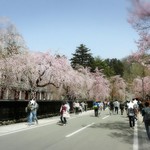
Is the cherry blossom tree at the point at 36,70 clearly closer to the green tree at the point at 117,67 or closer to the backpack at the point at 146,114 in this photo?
the backpack at the point at 146,114

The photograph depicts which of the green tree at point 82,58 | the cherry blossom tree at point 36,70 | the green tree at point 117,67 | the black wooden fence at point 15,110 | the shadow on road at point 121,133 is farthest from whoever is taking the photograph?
the green tree at point 117,67

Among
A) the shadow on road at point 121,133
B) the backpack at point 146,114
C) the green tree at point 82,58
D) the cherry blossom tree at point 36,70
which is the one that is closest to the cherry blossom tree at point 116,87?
the green tree at point 82,58

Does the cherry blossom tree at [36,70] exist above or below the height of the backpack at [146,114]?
above

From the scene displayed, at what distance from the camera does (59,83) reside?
108 ft

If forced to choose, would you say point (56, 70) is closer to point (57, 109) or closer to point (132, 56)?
point (57, 109)

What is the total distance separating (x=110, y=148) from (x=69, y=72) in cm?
2530

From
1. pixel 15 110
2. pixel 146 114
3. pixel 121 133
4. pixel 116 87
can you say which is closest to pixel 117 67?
pixel 116 87

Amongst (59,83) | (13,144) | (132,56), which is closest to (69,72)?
(59,83)

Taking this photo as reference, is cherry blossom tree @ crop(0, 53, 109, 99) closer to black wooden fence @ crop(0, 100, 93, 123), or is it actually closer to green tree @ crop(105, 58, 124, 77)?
black wooden fence @ crop(0, 100, 93, 123)

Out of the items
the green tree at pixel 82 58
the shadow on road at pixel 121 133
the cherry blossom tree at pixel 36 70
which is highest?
the green tree at pixel 82 58

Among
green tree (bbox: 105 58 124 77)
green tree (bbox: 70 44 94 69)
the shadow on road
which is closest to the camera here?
the shadow on road

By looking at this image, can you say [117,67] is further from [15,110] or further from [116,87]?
[15,110]

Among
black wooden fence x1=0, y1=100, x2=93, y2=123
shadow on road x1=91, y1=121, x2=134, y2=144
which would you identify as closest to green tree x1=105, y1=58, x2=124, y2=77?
black wooden fence x1=0, y1=100, x2=93, y2=123

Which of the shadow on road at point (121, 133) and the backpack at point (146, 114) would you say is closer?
the backpack at point (146, 114)
